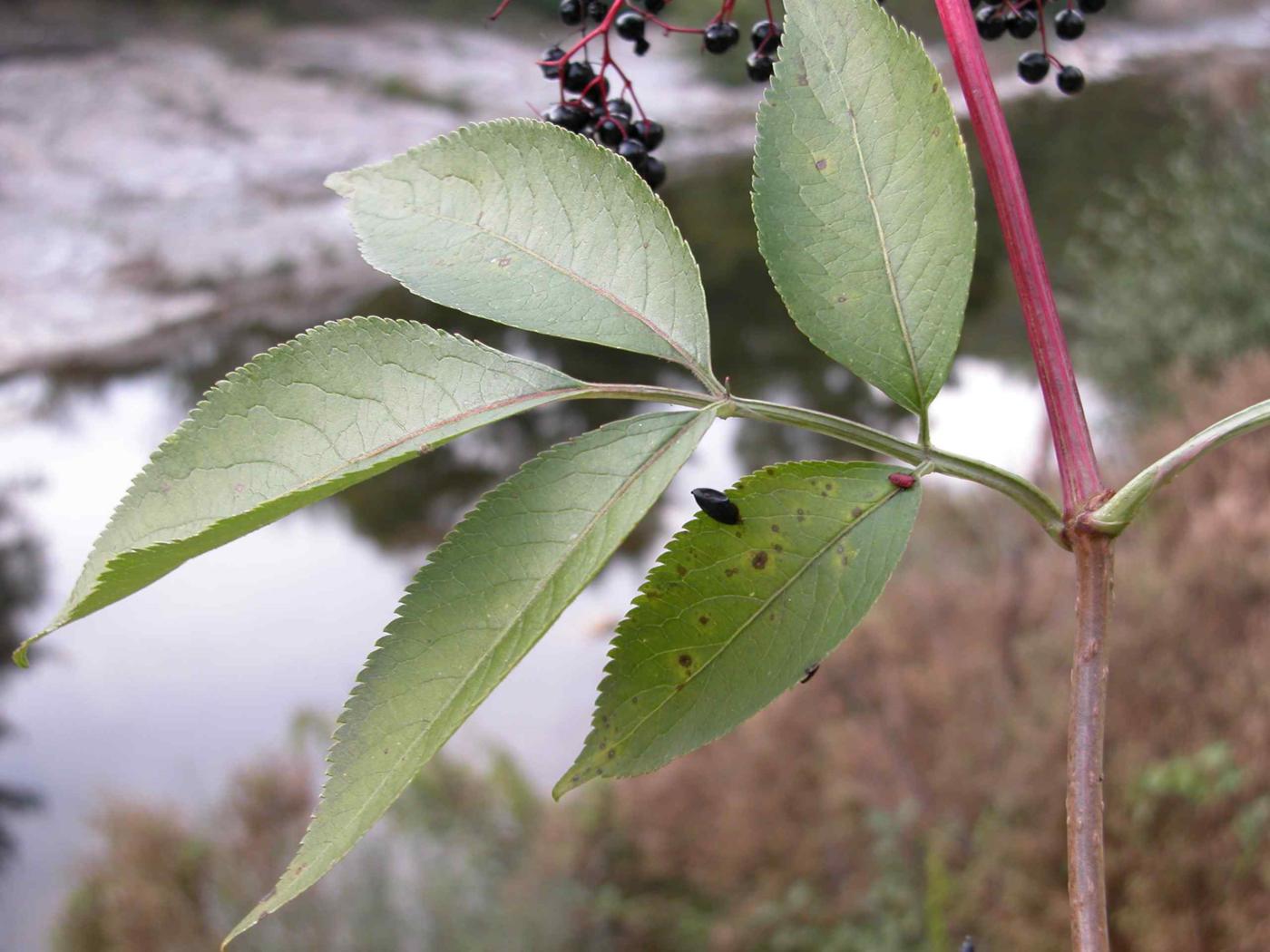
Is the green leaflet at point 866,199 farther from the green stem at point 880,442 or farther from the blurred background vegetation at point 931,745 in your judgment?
the blurred background vegetation at point 931,745

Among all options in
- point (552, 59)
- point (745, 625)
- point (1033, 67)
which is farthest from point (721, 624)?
point (1033, 67)

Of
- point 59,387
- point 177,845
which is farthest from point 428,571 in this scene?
point 59,387

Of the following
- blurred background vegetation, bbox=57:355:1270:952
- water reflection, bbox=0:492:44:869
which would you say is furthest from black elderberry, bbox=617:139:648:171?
water reflection, bbox=0:492:44:869

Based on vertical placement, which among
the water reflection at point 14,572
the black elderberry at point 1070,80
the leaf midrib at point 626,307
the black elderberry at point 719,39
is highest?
the black elderberry at point 1070,80

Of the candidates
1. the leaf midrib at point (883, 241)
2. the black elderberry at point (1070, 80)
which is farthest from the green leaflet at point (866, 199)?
the black elderberry at point (1070, 80)

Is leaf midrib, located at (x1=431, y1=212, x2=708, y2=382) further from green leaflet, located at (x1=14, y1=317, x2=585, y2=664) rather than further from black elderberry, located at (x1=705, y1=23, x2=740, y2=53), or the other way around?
black elderberry, located at (x1=705, y1=23, x2=740, y2=53)
